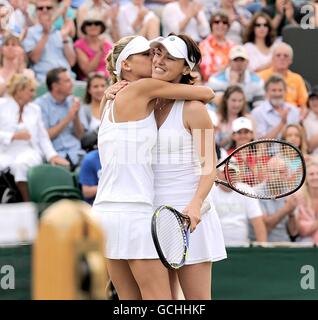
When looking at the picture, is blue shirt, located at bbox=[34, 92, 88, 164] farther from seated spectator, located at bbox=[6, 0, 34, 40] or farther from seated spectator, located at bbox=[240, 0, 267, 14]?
seated spectator, located at bbox=[240, 0, 267, 14]

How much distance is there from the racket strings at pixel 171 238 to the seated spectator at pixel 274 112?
4.53m

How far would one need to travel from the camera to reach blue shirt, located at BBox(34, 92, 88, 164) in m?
8.91

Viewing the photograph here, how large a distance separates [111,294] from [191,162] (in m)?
→ 2.28

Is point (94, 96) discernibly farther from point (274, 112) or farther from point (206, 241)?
point (206, 241)

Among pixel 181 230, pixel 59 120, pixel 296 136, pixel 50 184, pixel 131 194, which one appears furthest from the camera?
pixel 59 120

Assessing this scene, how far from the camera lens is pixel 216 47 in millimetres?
10359

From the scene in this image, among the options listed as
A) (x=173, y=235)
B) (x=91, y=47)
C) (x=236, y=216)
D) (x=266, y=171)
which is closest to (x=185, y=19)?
(x=91, y=47)

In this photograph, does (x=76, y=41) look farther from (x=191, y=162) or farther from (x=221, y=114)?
(x=191, y=162)

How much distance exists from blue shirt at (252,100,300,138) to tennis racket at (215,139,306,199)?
113 inches

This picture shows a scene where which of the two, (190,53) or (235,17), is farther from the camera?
(235,17)

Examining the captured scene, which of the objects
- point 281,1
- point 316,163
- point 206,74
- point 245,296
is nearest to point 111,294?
point 245,296

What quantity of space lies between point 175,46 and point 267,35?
5741 mm

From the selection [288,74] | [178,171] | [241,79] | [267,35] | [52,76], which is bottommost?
[178,171]
